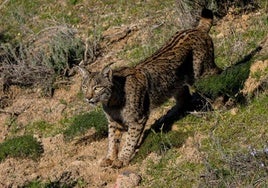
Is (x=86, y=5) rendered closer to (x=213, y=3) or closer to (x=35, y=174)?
(x=213, y=3)

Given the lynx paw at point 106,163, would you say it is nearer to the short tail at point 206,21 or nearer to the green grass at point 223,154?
the green grass at point 223,154

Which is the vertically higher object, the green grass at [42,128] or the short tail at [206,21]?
the short tail at [206,21]

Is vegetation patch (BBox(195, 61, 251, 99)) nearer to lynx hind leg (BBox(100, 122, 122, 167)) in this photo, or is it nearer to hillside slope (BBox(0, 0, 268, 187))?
hillside slope (BBox(0, 0, 268, 187))

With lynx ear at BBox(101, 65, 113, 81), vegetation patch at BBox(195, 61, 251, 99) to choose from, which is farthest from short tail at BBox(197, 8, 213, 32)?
lynx ear at BBox(101, 65, 113, 81)

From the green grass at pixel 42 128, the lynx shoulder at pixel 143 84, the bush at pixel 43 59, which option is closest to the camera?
the lynx shoulder at pixel 143 84

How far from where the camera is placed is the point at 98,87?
7625 millimetres

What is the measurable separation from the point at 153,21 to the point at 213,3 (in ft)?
4.50

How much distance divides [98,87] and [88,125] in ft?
4.93

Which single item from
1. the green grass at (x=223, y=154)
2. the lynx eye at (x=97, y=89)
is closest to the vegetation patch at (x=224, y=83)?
the green grass at (x=223, y=154)

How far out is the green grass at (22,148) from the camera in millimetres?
8758

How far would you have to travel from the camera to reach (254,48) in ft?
32.7

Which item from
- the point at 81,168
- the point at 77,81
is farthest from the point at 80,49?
the point at 81,168

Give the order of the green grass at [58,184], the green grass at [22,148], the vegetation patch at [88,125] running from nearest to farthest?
the green grass at [58,184], the green grass at [22,148], the vegetation patch at [88,125]

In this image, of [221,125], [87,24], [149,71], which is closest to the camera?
[221,125]
